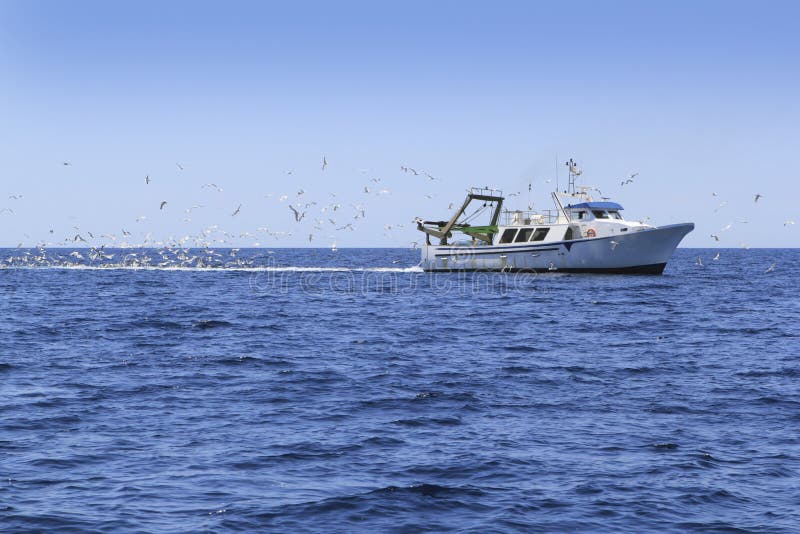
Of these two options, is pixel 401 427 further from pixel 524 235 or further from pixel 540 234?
pixel 524 235

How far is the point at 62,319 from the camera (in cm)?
3525

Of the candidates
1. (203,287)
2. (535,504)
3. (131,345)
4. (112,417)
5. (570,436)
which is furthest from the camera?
(203,287)

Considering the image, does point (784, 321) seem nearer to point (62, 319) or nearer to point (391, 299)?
point (391, 299)

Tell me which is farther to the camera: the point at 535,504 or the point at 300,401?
the point at 300,401

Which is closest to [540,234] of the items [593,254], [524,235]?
[524,235]

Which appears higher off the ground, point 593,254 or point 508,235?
point 508,235

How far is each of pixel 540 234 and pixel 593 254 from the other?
4892 mm

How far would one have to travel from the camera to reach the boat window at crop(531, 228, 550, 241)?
6178cm

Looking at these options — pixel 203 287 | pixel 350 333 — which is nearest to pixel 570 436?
pixel 350 333

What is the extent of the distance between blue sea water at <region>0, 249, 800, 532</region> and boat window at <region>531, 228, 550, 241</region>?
29.8 meters

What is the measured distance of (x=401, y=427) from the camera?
14.8m

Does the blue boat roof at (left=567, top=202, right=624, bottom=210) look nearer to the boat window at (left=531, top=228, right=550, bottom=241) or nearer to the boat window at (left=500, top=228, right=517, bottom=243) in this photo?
the boat window at (left=531, top=228, right=550, bottom=241)

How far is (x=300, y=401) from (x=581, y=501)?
25.3ft

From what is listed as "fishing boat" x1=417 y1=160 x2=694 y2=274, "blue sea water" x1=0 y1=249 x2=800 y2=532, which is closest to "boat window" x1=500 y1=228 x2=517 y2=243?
"fishing boat" x1=417 y1=160 x2=694 y2=274
